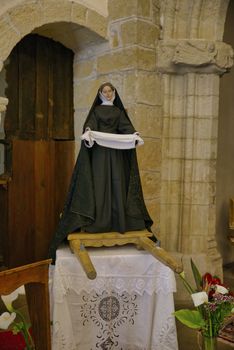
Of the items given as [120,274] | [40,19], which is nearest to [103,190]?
[120,274]

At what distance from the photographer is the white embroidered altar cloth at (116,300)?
2.05 metres

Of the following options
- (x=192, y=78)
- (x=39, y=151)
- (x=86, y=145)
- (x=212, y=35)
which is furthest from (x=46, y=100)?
(x=212, y=35)

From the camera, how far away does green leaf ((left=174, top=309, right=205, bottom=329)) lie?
4.90 ft

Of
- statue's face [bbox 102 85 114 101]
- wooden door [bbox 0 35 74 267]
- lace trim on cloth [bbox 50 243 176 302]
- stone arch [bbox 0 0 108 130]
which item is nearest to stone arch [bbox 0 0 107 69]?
stone arch [bbox 0 0 108 130]

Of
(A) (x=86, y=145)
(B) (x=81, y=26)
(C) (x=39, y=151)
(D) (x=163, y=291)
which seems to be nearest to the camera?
(D) (x=163, y=291)

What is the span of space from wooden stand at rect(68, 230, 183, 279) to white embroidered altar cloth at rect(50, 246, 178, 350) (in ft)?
0.17

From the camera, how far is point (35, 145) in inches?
121

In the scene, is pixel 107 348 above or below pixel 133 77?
below

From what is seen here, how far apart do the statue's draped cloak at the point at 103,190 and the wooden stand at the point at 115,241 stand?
0.15ft

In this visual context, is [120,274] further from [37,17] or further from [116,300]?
[37,17]

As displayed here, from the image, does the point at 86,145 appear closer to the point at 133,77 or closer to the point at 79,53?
the point at 133,77

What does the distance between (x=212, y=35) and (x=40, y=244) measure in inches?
89.4

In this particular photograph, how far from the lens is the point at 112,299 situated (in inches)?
83.6

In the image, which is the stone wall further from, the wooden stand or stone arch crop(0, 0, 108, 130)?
the wooden stand
